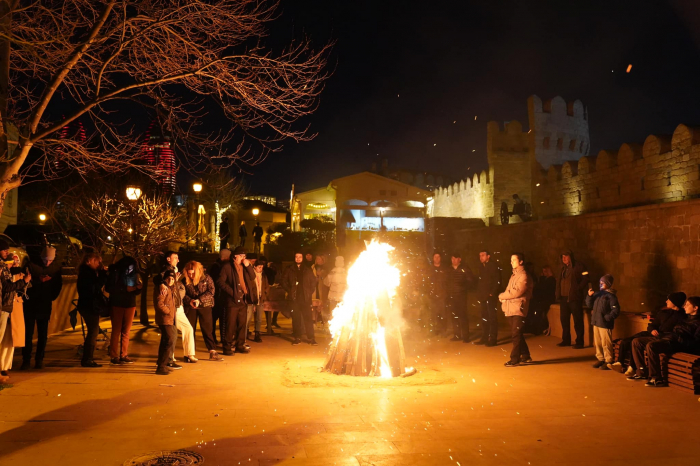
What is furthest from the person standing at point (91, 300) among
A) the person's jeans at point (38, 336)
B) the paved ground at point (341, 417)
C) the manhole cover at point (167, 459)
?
the manhole cover at point (167, 459)

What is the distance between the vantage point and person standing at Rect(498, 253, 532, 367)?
957 centimetres

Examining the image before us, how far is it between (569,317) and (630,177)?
786cm

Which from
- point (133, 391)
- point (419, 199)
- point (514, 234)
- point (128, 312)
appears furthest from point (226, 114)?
point (419, 199)

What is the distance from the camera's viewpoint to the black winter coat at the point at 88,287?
9.11 m

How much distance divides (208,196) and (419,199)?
1651 centimetres

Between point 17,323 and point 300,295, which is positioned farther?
point 300,295

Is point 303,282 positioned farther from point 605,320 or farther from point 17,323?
point 605,320

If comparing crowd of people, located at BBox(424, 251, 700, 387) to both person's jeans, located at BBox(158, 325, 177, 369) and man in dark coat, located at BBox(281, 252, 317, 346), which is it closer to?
man in dark coat, located at BBox(281, 252, 317, 346)

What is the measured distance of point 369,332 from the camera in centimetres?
874

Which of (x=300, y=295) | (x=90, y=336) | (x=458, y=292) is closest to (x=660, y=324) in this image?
(x=458, y=292)

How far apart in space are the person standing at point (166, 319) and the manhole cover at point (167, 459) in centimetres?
370

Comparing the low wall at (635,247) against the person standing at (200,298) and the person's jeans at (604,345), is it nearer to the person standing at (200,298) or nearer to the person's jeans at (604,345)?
the person's jeans at (604,345)

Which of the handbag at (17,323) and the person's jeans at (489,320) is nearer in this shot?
the handbag at (17,323)

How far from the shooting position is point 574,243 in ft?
53.6
